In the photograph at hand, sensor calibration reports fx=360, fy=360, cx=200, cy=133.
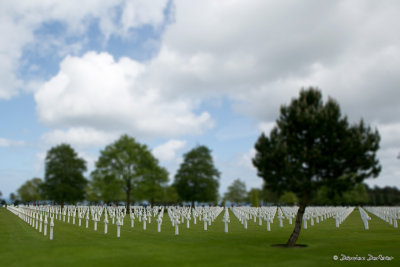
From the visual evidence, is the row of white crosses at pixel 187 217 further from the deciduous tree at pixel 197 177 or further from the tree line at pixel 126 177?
the deciduous tree at pixel 197 177

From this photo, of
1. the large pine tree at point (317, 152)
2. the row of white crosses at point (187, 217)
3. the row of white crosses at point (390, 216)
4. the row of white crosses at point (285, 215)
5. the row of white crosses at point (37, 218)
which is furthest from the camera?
the row of white crosses at point (390, 216)

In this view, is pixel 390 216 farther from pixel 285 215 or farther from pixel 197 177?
pixel 197 177

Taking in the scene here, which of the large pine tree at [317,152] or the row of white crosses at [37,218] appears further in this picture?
the row of white crosses at [37,218]

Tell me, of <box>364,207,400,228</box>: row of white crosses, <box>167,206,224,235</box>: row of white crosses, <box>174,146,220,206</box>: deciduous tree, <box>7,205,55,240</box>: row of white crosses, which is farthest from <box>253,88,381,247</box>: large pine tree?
<box>174,146,220,206</box>: deciduous tree

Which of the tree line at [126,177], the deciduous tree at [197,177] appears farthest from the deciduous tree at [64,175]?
the deciduous tree at [197,177]

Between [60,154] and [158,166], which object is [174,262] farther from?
[60,154]

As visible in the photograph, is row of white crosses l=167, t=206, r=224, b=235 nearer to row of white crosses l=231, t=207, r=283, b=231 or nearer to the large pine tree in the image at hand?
row of white crosses l=231, t=207, r=283, b=231

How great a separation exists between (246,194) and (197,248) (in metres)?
146

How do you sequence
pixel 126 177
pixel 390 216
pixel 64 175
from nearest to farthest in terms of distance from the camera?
pixel 390 216, pixel 126 177, pixel 64 175

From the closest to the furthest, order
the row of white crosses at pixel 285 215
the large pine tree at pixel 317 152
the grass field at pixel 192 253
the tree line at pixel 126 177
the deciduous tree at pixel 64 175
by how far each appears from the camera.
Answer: the grass field at pixel 192 253 < the large pine tree at pixel 317 152 < the row of white crosses at pixel 285 215 < the tree line at pixel 126 177 < the deciduous tree at pixel 64 175

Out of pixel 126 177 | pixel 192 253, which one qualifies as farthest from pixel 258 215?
pixel 126 177

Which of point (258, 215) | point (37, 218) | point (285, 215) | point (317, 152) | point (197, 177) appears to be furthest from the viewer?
point (197, 177)

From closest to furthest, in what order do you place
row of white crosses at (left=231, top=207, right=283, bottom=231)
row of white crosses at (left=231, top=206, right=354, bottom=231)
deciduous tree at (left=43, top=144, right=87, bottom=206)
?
1. row of white crosses at (left=231, top=207, right=283, bottom=231)
2. row of white crosses at (left=231, top=206, right=354, bottom=231)
3. deciduous tree at (left=43, top=144, right=87, bottom=206)

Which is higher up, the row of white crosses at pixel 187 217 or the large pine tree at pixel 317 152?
the large pine tree at pixel 317 152
